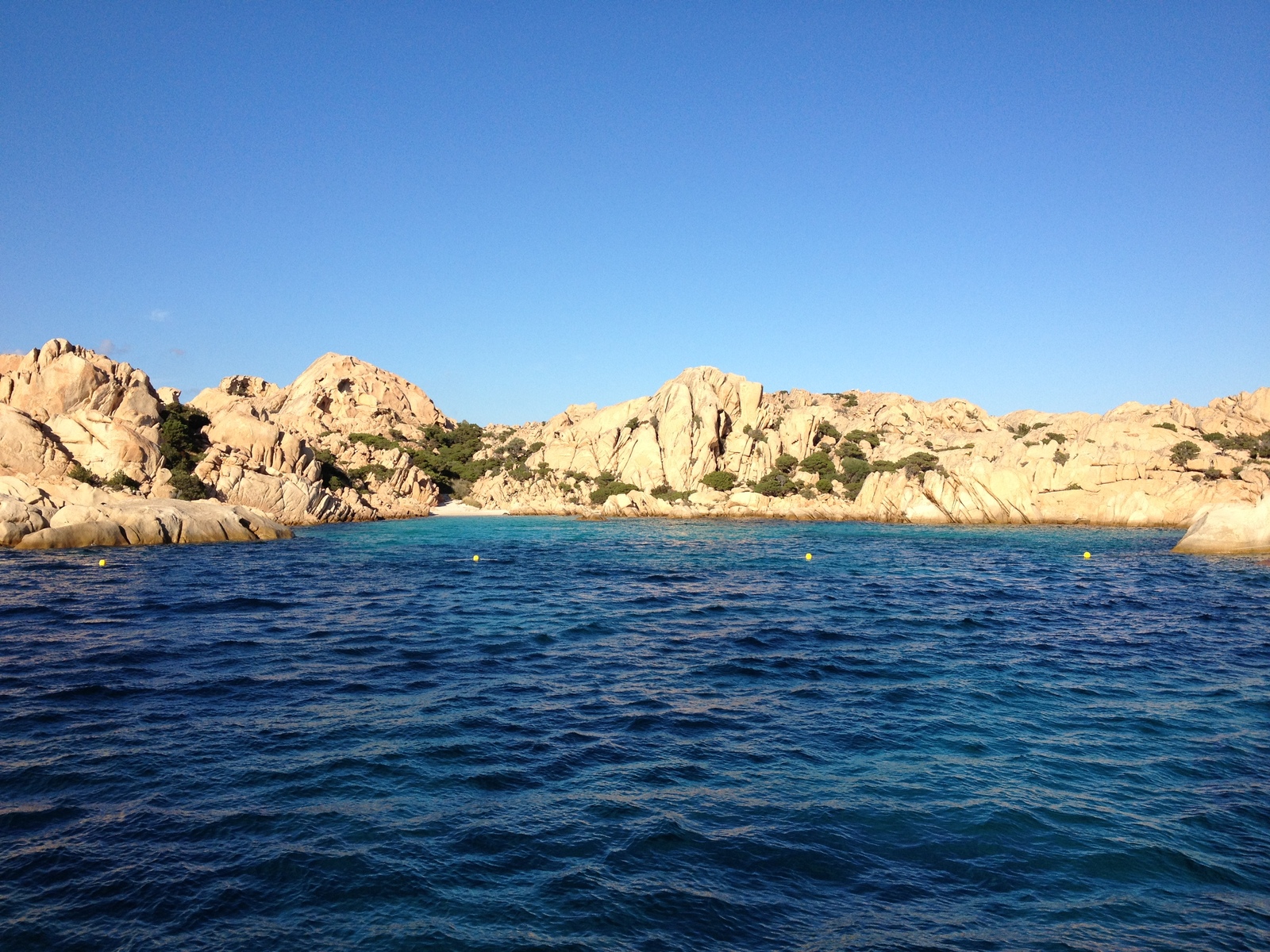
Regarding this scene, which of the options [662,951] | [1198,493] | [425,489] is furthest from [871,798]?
[425,489]

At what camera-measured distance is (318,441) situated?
9638 cm

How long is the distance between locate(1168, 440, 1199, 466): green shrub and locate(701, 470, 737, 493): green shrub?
45508 millimetres

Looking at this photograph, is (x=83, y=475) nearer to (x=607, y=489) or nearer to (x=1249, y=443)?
(x=607, y=489)

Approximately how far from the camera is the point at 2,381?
202 feet

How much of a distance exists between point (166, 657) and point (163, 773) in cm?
853

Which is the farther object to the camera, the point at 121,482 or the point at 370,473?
the point at 370,473

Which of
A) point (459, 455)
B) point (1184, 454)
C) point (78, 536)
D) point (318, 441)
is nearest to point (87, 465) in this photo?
point (78, 536)

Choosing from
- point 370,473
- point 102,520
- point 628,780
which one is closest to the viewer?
point 628,780

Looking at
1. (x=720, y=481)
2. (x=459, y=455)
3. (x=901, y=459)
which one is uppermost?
(x=459, y=455)

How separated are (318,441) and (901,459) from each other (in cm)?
7585

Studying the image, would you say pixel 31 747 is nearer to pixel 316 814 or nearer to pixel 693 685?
pixel 316 814

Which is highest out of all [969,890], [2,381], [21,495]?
[2,381]

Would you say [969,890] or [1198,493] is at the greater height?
[1198,493]

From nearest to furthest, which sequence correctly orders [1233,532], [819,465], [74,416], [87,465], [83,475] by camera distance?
[1233,532]
[83,475]
[87,465]
[74,416]
[819,465]
